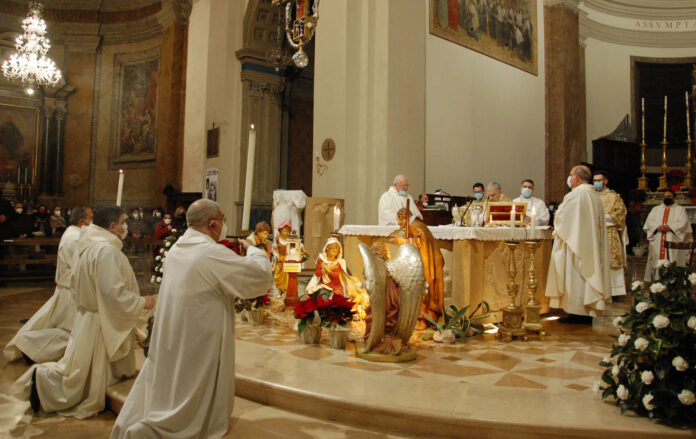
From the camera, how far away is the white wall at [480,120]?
11.0 metres

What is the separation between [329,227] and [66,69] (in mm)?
14095

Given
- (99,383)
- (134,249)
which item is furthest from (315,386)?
(134,249)

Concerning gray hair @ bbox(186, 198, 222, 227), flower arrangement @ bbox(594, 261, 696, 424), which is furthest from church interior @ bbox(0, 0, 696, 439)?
gray hair @ bbox(186, 198, 222, 227)

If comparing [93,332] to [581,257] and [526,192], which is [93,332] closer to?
[581,257]

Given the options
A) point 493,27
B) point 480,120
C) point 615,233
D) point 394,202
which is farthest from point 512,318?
point 493,27

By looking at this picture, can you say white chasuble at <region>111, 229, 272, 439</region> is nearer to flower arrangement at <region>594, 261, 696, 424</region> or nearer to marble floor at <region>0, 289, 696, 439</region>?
marble floor at <region>0, 289, 696, 439</region>

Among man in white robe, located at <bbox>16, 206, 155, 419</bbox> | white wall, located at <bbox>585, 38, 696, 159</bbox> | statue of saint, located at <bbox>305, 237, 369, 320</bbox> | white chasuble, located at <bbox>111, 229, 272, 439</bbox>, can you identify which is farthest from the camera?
white wall, located at <bbox>585, 38, 696, 159</bbox>

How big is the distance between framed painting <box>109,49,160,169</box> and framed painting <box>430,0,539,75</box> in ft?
34.6

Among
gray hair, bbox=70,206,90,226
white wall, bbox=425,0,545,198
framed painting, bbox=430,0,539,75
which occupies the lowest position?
gray hair, bbox=70,206,90,226

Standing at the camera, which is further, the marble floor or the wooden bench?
the wooden bench

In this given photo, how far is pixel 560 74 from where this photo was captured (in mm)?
14227

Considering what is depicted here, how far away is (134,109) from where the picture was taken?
1819cm

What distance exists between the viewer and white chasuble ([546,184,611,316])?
5844 millimetres

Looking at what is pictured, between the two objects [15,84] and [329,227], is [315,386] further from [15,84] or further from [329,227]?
[15,84]
